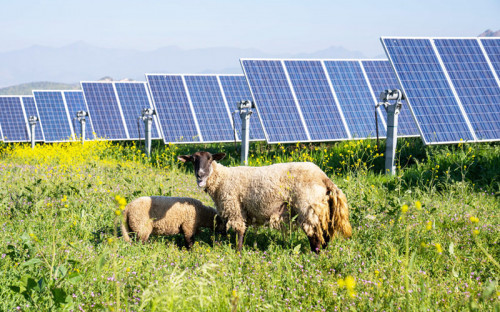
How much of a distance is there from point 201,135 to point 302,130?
408 cm

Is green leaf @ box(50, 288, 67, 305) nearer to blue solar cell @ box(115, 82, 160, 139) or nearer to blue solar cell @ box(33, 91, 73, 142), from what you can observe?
blue solar cell @ box(115, 82, 160, 139)

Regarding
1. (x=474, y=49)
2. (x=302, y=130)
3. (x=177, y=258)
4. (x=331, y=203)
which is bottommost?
(x=177, y=258)

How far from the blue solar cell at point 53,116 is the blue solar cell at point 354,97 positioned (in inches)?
547

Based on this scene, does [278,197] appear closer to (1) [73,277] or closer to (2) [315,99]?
(1) [73,277]

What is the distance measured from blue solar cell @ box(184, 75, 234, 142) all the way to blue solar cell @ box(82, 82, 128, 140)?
12.1 feet

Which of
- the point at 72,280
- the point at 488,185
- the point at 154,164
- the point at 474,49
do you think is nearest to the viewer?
the point at 72,280

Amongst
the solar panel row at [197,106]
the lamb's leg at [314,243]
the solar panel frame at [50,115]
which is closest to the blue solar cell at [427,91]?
the solar panel row at [197,106]

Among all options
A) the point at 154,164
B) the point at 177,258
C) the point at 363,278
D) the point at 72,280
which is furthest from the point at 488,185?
the point at 154,164

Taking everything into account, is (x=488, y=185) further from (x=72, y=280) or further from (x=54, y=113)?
(x=54, y=113)

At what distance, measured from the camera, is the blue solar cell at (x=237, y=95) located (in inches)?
659

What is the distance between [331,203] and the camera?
6309mm

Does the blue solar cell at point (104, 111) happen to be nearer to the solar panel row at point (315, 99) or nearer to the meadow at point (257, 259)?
the solar panel row at point (315, 99)

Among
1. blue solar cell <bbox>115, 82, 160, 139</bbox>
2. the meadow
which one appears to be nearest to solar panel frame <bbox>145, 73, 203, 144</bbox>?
blue solar cell <bbox>115, 82, 160, 139</bbox>

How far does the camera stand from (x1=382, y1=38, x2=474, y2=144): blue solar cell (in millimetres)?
11242
